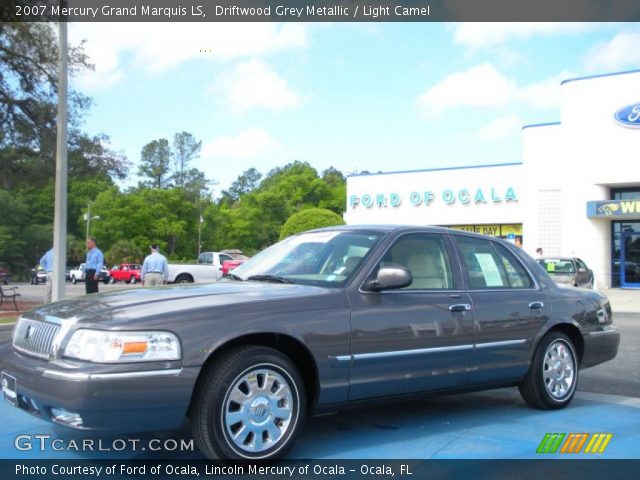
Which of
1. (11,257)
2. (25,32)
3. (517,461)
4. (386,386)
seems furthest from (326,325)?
(11,257)

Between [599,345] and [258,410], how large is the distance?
147 inches

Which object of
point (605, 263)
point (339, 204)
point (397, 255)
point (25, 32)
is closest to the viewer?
point (397, 255)

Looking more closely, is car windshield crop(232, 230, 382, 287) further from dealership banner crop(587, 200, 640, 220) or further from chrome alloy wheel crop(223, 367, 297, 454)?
dealership banner crop(587, 200, 640, 220)

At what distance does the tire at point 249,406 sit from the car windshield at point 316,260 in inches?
33.5

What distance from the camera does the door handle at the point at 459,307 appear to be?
5.16m

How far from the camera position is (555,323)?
589cm

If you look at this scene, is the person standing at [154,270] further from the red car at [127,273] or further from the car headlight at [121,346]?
the red car at [127,273]

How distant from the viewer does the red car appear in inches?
1859

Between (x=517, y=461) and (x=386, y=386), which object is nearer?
(x=517, y=461)

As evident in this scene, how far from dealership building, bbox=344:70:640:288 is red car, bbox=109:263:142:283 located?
24740 millimetres

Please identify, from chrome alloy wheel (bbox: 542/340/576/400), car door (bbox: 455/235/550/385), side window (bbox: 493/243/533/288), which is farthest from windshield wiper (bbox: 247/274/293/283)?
chrome alloy wheel (bbox: 542/340/576/400)

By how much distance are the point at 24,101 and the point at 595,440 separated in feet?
59.6

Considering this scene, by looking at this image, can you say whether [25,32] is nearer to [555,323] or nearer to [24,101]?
[24,101]

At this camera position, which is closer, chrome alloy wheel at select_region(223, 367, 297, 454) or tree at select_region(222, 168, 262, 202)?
chrome alloy wheel at select_region(223, 367, 297, 454)
